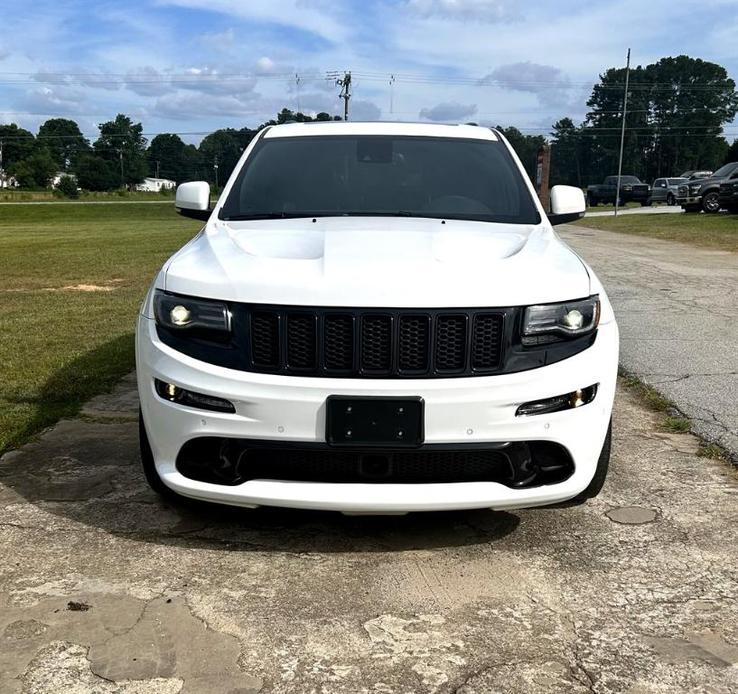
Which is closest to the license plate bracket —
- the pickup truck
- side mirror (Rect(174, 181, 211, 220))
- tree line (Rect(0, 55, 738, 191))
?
side mirror (Rect(174, 181, 211, 220))

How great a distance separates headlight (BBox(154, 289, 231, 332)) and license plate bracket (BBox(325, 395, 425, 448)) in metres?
0.51

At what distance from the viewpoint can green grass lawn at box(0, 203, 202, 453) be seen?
5.24m

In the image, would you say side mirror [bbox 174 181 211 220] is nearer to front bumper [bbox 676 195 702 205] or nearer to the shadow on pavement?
the shadow on pavement

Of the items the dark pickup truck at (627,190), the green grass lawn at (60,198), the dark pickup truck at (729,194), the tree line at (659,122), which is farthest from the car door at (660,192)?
the tree line at (659,122)

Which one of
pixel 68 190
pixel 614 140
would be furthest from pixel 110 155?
pixel 614 140

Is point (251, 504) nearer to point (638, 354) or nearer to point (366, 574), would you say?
point (366, 574)

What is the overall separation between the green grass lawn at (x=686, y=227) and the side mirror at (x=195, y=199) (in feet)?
51.5

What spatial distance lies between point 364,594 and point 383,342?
881mm

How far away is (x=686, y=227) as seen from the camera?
24.4m

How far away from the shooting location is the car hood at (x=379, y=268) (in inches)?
108

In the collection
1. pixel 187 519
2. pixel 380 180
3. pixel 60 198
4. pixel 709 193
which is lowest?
pixel 60 198

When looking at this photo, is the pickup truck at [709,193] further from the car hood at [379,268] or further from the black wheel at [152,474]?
the black wheel at [152,474]

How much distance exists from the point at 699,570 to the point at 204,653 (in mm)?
1825

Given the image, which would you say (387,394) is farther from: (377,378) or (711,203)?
(711,203)
